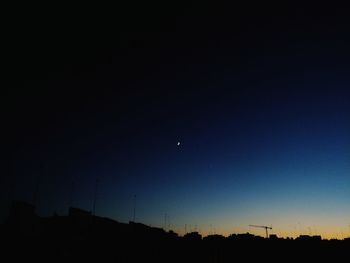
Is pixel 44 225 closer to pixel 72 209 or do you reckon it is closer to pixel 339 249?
pixel 72 209

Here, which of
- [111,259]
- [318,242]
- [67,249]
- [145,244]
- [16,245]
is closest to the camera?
[16,245]

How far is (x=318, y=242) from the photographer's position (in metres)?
108

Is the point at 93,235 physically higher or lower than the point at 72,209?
lower

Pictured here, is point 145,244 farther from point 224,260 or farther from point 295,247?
point 295,247

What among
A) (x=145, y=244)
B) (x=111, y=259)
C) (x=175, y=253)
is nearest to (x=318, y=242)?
(x=175, y=253)

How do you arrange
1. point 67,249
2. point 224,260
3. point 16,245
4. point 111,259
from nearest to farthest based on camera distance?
point 16,245
point 67,249
point 111,259
point 224,260

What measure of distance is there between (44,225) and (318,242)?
9220 centimetres

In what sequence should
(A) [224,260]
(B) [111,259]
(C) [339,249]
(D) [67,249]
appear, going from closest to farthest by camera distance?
(D) [67,249] → (B) [111,259] → (A) [224,260] → (C) [339,249]

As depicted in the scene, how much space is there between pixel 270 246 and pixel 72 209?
2775 inches

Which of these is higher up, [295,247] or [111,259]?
[295,247]

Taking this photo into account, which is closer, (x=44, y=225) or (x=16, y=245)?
(x=16, y=245)

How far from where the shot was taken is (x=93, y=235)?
163 ft

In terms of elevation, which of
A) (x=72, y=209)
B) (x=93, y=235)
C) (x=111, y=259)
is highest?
(x=72, y=209)

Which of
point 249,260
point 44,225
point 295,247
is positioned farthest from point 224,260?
point 44,225
